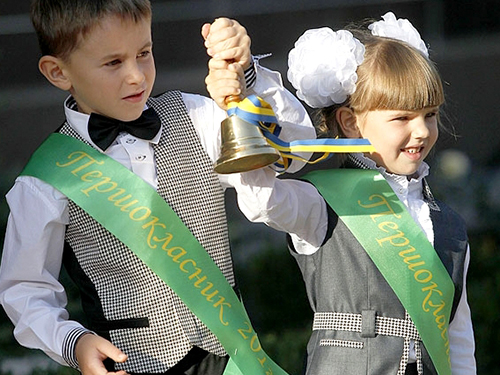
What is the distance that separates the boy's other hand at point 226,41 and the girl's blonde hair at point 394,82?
0.53 metres

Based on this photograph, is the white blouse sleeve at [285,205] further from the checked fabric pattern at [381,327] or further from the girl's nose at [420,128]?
the girl's nose at [420,128]

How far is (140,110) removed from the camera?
9.93ft

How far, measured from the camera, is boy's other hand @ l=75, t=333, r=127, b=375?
282 centimetres

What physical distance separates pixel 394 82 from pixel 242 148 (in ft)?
2.24

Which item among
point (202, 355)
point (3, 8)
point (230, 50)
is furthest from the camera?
point (3, 8)

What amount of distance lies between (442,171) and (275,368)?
9.49 feet

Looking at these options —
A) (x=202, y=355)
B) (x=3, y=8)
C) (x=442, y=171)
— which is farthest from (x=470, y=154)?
(x=202, y=355)

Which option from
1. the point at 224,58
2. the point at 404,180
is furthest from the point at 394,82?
the point at 224,58

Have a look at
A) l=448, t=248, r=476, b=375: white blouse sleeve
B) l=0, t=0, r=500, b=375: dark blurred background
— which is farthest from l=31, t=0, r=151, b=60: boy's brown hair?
l=0, t=0, r=500, b=375: dark blurred background

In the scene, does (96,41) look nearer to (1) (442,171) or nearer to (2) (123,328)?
(2) (123,328)

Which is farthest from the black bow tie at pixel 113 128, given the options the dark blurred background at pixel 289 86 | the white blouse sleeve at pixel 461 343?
the dark blurred background at pixel 289 86

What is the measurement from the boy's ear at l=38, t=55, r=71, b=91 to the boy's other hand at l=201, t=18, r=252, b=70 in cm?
44

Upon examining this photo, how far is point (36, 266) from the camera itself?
299 centimetres

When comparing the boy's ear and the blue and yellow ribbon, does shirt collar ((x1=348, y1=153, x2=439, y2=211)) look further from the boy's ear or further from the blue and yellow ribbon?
the boy's ear
